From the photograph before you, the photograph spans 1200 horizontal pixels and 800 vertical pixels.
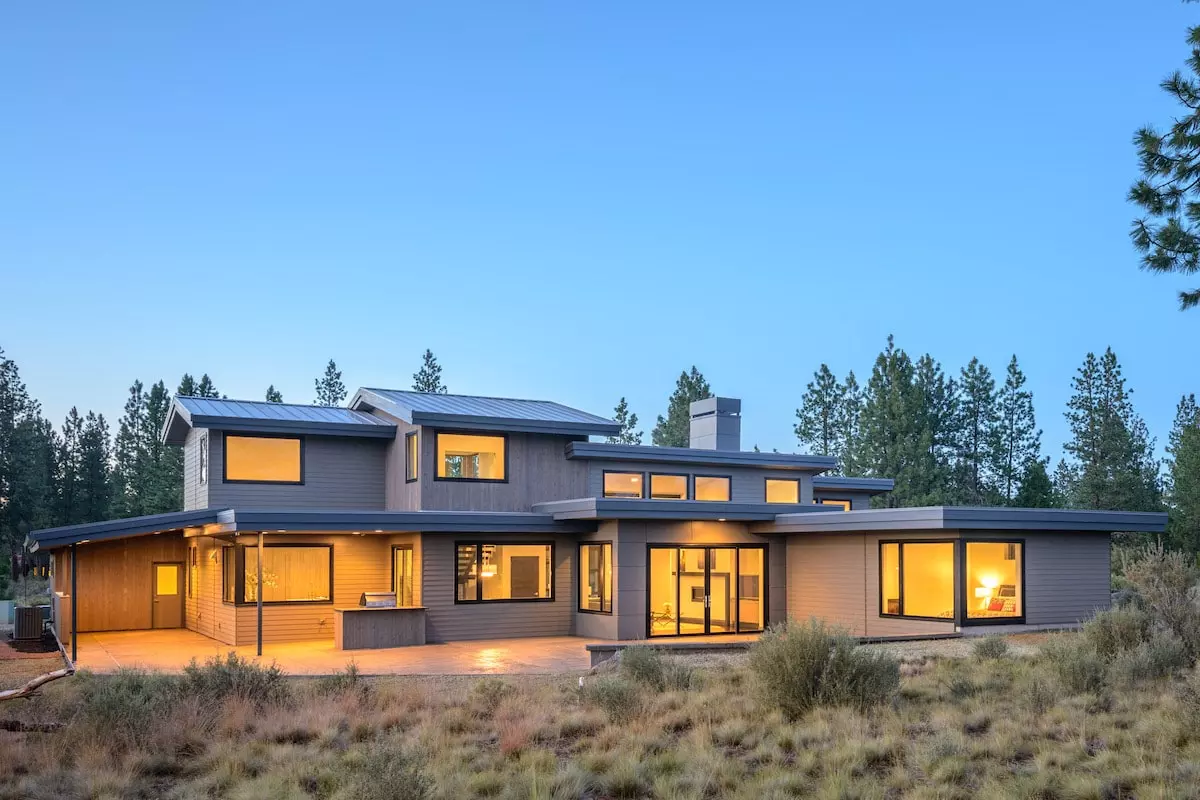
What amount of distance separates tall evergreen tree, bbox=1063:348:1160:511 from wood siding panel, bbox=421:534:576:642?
30469 millimetres

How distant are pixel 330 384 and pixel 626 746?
46.5 meters

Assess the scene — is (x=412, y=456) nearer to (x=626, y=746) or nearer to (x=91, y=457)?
(x=626, y=746)

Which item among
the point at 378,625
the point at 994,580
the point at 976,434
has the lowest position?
the point at 378,625

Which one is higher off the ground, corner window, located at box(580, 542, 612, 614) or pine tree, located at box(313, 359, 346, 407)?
pine tree, located at box(313, 359, 346, 407)

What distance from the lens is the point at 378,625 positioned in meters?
19.0

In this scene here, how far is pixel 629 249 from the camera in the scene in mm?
59469

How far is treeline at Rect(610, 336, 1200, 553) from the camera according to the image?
41156mm

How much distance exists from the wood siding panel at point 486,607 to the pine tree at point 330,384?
34.3 m

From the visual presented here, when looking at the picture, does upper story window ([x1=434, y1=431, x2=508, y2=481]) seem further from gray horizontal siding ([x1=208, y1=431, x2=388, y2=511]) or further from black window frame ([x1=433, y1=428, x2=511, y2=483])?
gray horizontal siding ([x1=208, y1=431, x2=388, y2=511])

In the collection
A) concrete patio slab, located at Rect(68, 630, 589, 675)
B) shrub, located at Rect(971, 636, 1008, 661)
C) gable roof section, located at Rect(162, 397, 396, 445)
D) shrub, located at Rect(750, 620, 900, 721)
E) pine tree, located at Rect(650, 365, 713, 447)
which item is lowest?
concrete patio slab, located at Rect(68, 630, 589, 675)

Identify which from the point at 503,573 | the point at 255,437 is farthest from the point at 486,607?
the point at 255,437

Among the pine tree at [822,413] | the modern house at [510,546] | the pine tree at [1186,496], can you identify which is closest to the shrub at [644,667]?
the modern house at [510,546]

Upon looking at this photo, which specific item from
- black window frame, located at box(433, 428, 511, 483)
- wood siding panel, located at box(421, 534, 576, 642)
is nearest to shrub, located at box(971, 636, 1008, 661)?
wood siding panel, located at box(421, 534, 576, 642)

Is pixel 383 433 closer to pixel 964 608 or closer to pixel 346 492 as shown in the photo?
pixel 346 492
